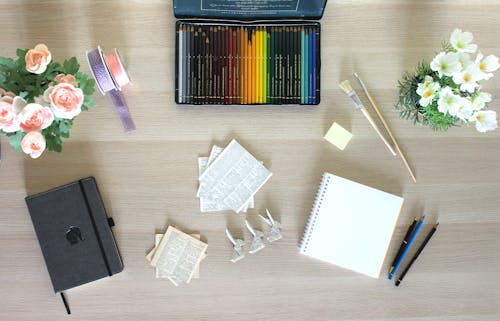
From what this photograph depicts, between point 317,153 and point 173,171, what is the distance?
1.14 ft

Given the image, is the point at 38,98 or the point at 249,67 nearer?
the point at 38,98

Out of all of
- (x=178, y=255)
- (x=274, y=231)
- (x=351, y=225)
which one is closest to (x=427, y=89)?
(x=351, y=225)

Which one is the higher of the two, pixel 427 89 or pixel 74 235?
pixel 427 89

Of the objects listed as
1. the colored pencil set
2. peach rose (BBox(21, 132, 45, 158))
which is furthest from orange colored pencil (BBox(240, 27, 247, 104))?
peach rose (BBox(21, 132, 45, 158))

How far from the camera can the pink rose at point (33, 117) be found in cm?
70

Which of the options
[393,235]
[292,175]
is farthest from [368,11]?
[393,235]

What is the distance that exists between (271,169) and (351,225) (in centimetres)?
23

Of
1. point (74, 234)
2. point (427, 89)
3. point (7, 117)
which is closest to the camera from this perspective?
point (7, 117)

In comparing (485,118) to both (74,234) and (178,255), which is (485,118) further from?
(74,234)

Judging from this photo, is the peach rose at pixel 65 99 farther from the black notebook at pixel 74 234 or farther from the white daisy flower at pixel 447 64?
the white daisy flower at pixel 447 64

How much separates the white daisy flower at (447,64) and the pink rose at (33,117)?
0.73 metres

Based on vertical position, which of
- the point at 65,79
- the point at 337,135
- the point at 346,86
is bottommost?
the point at 337,135

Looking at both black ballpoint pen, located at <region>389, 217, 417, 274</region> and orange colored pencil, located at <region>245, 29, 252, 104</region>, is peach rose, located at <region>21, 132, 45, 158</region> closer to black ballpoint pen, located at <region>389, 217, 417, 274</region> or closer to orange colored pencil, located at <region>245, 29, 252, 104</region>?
orange colored pencil, located at <region>245, 29, 252, 104</region>

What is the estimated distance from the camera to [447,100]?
0.79 m
